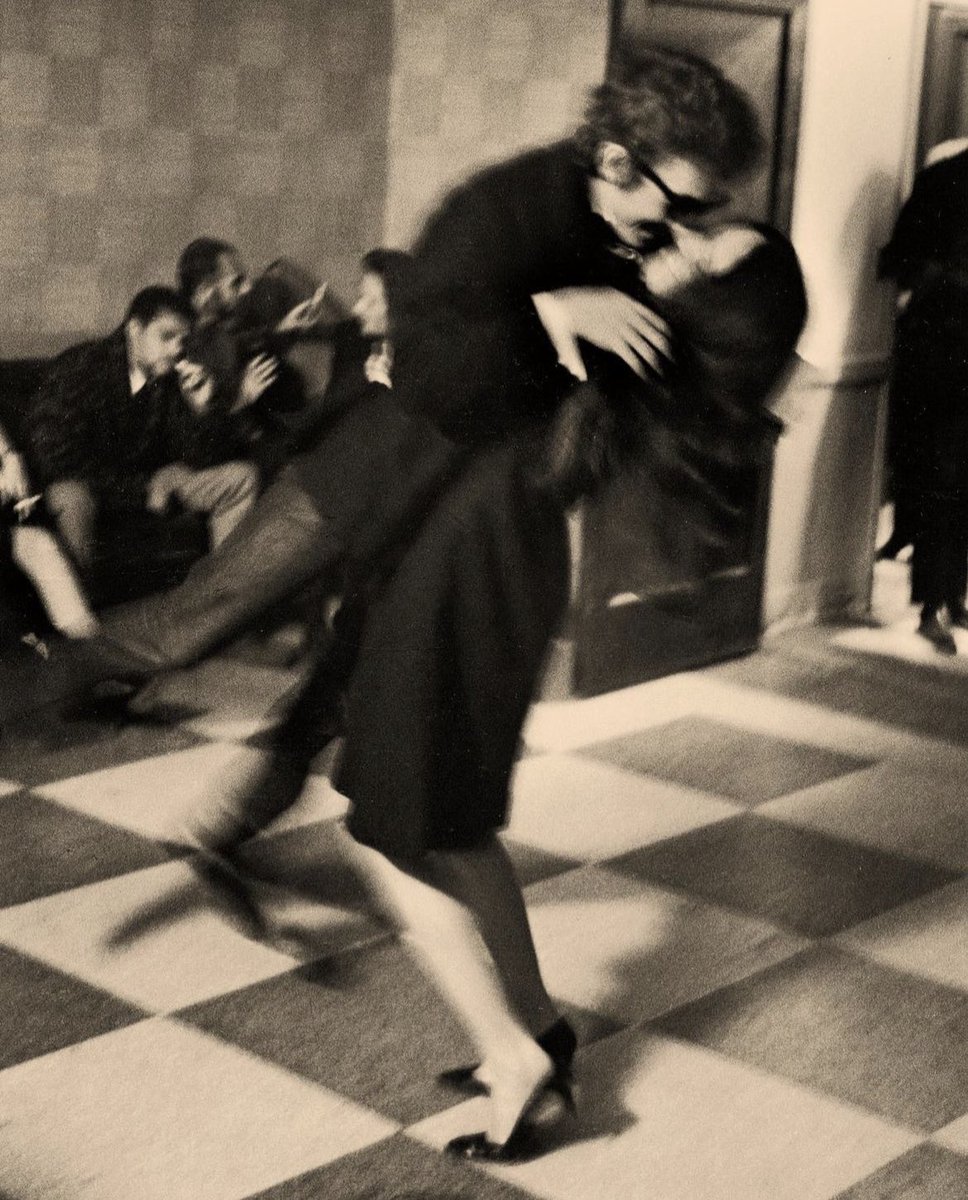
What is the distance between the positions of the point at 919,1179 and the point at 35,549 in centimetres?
249

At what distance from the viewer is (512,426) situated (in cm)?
220

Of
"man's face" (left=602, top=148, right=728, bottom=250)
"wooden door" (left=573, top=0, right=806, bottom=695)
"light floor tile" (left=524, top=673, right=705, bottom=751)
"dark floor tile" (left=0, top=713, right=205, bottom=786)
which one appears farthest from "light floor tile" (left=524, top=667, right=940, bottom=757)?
"man's face" (left=602, top=148, right=728, bottom=250)

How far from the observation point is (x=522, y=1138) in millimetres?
2340

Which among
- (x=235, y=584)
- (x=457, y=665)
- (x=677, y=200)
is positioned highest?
(x=677, y=200)

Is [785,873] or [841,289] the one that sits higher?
[841,289]

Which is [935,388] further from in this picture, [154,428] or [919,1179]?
[919,1179]

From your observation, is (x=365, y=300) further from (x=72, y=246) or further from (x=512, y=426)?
(x=512, y=426)

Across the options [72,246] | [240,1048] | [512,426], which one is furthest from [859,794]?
[72,246]

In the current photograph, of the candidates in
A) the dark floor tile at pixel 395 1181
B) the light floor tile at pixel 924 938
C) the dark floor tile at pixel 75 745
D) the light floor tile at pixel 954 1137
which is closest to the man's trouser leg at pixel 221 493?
the dark floor tile at pixel 75 745

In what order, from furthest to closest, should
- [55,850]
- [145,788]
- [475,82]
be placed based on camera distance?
[475,82]
[145,788]
[55,850]

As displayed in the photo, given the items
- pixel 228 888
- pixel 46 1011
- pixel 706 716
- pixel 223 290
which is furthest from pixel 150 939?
pixel 223 290

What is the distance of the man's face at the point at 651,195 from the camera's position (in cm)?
220

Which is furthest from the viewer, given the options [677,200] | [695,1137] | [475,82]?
[475,82]

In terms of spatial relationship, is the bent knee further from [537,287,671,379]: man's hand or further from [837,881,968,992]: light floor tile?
[537,287,671,379]: man's hand
